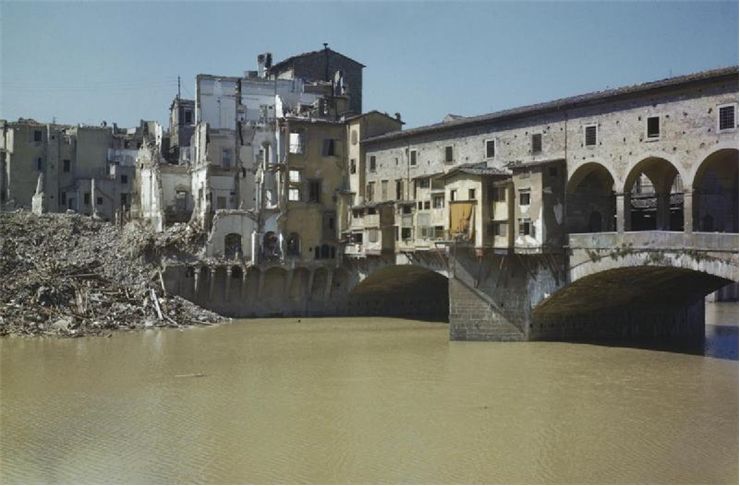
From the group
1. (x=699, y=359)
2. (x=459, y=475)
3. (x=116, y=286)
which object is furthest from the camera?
(x=116, y=286)

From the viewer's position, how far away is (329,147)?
54531mm

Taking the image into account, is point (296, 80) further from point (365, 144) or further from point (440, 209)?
point (440, 209)

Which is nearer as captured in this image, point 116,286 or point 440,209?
point 440,209

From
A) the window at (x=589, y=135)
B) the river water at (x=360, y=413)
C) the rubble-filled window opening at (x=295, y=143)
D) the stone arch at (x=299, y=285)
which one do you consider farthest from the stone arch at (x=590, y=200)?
the rubble-filled window opening at (x=295, y=143)

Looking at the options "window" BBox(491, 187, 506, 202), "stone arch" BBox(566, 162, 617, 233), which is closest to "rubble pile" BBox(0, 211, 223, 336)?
"window" BBox(491, 187, 506, 202)

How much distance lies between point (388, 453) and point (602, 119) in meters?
21.0

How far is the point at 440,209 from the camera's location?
43656 mm

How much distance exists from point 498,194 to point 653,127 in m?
8.19

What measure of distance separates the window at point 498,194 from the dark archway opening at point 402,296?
38.8ft

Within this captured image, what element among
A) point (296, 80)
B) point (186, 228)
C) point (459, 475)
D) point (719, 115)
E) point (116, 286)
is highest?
point (296, 80)

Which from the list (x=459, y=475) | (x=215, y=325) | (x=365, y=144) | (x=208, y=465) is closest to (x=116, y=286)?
(x=215, y=325)

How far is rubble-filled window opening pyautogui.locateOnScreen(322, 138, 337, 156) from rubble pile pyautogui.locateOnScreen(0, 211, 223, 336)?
9.77 m

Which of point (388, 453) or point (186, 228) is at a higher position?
point (186, 228)

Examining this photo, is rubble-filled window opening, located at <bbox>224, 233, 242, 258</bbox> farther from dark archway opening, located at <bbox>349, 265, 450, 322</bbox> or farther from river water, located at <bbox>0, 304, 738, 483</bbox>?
river water, located at <bbox>0, 304, 738, 483</bbox>
